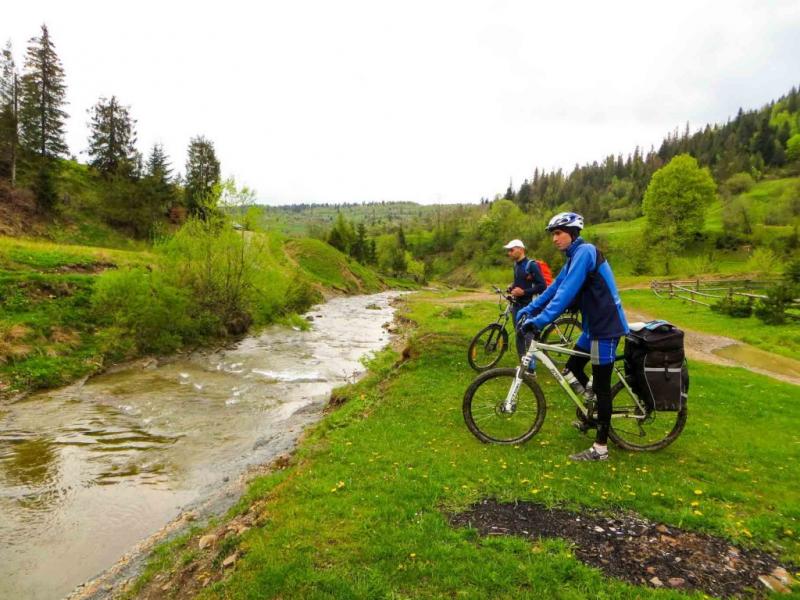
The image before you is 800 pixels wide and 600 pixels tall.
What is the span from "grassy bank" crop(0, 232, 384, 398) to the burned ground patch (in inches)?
725

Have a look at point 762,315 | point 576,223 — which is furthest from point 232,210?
point 762,315

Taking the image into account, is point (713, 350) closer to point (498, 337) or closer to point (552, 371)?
point (498, 337)

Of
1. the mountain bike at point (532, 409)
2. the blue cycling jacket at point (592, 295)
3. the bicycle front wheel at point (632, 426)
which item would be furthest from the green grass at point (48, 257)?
the bicycle front wheel at point (632, 426)

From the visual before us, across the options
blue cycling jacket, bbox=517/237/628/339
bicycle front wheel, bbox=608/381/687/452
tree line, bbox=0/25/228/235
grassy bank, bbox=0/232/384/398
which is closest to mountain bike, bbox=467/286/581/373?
bicycle front wheel, bbox=608/381/687/452

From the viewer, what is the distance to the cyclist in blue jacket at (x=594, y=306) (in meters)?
6.78

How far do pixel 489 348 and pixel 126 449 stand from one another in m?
10.9

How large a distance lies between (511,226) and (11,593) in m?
132

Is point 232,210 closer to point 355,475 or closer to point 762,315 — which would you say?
point 355,475

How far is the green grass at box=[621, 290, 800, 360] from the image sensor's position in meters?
22.0

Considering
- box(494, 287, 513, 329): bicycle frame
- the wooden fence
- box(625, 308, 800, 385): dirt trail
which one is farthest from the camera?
the wooden fence

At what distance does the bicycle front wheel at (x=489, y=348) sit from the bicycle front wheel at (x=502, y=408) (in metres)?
4.78

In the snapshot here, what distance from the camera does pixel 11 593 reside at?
627 centimetres

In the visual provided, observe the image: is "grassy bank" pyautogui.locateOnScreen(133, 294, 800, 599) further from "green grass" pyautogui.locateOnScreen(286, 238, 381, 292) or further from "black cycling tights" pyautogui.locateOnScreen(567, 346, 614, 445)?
"green grass" pyautogui.locateOnScreen(286, 238, 381, 292)

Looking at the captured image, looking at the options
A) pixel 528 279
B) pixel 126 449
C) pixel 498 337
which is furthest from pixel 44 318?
pixel 528 279
